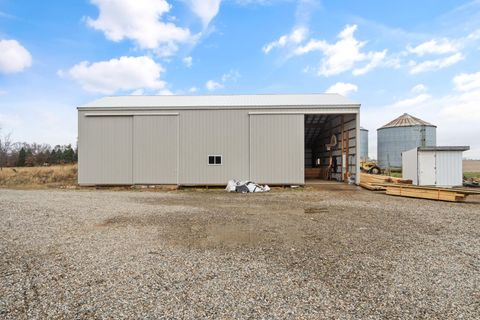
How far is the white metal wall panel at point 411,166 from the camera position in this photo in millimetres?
15852

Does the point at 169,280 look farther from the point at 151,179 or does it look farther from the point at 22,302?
the point at 151,179

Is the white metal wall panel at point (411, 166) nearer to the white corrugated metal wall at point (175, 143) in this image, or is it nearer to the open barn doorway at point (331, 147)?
the open barn doorway at point (331, 147)

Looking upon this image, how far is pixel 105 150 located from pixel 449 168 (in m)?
20.7

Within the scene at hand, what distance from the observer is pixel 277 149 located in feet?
51.9

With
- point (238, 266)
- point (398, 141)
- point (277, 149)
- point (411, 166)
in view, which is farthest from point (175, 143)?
point (398, 141)

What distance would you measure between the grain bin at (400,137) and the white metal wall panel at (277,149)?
17246 mm

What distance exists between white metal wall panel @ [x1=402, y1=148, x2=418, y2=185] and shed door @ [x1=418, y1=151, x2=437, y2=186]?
0.26 metres

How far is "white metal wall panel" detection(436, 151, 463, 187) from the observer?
50.4ft

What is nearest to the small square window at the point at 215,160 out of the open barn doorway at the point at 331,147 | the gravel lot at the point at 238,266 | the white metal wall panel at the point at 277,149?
the white metal wall panel at the point at 277,149

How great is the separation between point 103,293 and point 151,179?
513 inches

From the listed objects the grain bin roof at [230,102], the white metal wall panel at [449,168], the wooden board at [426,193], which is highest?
the grain bin roof at [230,102]

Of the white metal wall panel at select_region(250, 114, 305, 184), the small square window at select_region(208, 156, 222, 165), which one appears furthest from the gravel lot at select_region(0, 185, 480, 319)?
the small square window at select_region(208, 156, 222, 165)

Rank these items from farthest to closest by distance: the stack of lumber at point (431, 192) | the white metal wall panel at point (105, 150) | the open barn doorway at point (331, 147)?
the open barn doorway at point (331, 147)
the white metal wall panel at point (105, 150)
the stack of lumber at point (431, 192)

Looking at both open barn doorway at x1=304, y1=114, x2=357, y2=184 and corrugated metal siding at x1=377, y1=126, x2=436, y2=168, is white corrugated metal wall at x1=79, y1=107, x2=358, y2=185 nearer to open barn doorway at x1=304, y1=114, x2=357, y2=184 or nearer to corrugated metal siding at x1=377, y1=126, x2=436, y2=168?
open barn doorway at x1=304, y1=114, x2=357, y2=184
